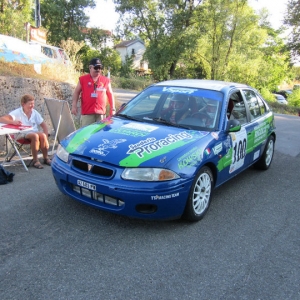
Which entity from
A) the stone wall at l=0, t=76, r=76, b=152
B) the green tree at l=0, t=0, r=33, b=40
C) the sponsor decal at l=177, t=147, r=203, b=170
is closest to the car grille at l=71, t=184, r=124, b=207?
the sponsor decal at l=177, t=147, r=203, b=170

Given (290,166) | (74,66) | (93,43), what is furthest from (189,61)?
(290,166)

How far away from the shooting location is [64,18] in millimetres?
41688

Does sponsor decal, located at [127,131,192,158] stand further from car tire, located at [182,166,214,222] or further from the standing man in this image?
the standing man

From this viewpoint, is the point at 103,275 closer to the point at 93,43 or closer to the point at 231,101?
the point at 231,101

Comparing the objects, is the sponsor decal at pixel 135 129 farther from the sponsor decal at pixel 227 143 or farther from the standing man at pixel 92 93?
the standing man at pixel 92 93

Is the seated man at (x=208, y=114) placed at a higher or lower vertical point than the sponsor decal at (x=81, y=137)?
higher

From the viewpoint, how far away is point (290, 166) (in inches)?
269

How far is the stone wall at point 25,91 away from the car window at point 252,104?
4152 mm

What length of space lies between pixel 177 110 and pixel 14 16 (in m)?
33.5

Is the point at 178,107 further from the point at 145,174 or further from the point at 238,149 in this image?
the point at 145,174

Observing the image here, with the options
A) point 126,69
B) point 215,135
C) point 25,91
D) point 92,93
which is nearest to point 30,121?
point 92,93

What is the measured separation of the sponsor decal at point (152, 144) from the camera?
3497 mm

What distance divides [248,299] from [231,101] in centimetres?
288

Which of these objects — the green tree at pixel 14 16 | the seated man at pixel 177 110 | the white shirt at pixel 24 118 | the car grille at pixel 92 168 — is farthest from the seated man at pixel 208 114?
the green tree at pixel 14 16
